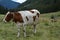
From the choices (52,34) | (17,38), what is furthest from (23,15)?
(52,34)

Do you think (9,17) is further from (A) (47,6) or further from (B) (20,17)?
(A) (47,6)

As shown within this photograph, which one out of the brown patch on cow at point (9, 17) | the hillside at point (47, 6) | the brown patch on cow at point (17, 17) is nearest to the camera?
the brown patch on cow at point (17, 17)

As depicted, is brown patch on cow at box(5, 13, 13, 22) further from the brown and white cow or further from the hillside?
the hillside

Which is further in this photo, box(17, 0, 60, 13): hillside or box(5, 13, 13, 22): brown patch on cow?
box(17, 0, 60, 13): hillside

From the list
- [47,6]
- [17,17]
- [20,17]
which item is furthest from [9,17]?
[47,6]

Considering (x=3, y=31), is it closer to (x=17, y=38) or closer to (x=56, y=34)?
(x=17, y=38)

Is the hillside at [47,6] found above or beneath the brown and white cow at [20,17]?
beneath

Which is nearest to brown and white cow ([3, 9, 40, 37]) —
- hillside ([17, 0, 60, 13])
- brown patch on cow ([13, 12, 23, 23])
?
brown patch on cow ([13, 12, 23, 23])

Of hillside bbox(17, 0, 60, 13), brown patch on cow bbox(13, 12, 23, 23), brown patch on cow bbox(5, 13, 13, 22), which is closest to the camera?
brown patch on cow bbox(13, 12, 23, 23)

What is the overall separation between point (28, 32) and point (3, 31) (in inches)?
76.9

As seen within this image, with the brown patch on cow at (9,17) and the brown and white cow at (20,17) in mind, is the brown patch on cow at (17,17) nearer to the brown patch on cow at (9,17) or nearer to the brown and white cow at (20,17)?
the brown and white cow at (20,17)

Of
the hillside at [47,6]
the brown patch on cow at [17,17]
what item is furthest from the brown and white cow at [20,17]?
the hillside at [47,6]

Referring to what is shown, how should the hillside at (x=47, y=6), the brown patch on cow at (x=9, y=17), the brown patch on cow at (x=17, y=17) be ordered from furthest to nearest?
the hillside at (x=47, y=6) → the brown patch on cow at (x=9, y=17) → the brown patch on cow at (x=17, y=17)

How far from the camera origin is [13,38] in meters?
15.2
